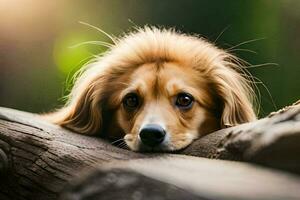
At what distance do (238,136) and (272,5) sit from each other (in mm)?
1807

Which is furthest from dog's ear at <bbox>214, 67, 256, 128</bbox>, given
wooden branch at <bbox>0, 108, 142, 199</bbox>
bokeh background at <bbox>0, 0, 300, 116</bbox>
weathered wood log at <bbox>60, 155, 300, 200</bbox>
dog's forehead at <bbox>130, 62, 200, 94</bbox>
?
weathered wood log at <bbox>60, 155, 300, 200</bbox>

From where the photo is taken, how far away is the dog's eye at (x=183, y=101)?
2783 millimetres

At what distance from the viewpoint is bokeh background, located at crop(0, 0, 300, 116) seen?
3.46 m

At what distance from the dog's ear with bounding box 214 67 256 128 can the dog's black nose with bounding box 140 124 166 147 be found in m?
0.41

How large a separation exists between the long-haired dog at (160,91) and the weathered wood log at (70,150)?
32 centimetres

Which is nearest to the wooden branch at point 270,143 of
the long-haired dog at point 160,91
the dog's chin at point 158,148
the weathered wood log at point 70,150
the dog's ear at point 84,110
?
the weathered wood log at point 70,150

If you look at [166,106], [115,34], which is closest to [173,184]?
[166,106]

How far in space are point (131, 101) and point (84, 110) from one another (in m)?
0.29

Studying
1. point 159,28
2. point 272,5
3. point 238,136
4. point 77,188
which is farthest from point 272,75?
point 77,188

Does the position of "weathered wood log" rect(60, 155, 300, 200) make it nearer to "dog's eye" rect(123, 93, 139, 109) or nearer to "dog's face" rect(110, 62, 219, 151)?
"dog's face" rect(110, 62, 219, 151)

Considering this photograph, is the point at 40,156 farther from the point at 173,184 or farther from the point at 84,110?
the point at 173,184

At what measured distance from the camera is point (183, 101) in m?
2.79

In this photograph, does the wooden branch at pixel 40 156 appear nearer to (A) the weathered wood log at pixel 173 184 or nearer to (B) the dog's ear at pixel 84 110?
(B) the dog's ear at pixel 84 110

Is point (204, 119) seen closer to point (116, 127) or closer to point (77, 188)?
point (116, 127)
